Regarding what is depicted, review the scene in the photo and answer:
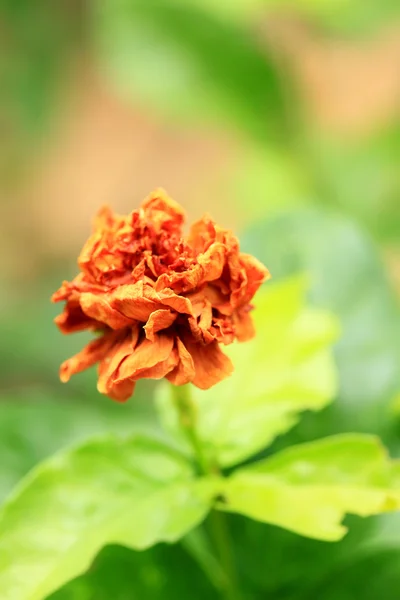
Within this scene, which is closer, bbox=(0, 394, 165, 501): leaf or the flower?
the flower

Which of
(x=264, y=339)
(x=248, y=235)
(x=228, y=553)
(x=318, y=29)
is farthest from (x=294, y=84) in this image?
(x=228, y=553)

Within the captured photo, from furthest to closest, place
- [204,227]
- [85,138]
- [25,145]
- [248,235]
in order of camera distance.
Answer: [85,138]
[25,145]
[248,235]
[204,227]

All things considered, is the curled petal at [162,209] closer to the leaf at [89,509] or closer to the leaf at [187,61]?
the leaf at [89,509]

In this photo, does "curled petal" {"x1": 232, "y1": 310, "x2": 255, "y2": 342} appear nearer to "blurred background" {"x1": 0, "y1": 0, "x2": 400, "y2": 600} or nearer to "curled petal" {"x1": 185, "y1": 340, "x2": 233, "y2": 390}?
"curled petal" {"x1": 185, "y1": 340, "x2": 233, "y2": 390}

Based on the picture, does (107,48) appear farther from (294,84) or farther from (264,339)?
(264,339)

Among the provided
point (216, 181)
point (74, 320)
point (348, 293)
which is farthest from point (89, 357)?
point (216, 181)

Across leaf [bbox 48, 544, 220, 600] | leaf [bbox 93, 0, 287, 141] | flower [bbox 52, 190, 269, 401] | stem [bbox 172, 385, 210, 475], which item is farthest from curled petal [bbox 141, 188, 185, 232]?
leaf [bbox 93, 0, 287, 141]

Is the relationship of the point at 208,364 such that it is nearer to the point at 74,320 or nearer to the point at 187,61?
the point at 74,320
